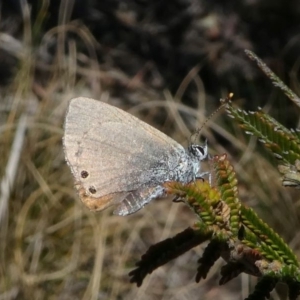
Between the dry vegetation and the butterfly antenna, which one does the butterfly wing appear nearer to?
the butterfly antenna

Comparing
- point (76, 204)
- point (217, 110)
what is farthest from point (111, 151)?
point (76, 204)

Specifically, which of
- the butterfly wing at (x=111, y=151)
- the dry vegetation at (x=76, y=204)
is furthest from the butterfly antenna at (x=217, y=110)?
the dry vegetation at (x=76, y=204)

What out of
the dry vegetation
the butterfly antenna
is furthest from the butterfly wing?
the dry vegetation

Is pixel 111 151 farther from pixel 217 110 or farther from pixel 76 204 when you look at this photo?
pixel 76 204

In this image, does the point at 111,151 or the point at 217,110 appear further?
the point at 111,151

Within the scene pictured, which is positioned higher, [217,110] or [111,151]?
[217,110]

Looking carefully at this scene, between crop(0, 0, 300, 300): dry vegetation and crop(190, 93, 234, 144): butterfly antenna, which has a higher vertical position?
crop(190, 93, 234, 144): butterfly antenna

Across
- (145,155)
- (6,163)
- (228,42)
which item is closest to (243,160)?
(228,42)

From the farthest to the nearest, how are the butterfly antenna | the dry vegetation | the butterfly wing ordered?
1. the dry vegetation
2. the butterfly wing
3. the butterfly antenna
